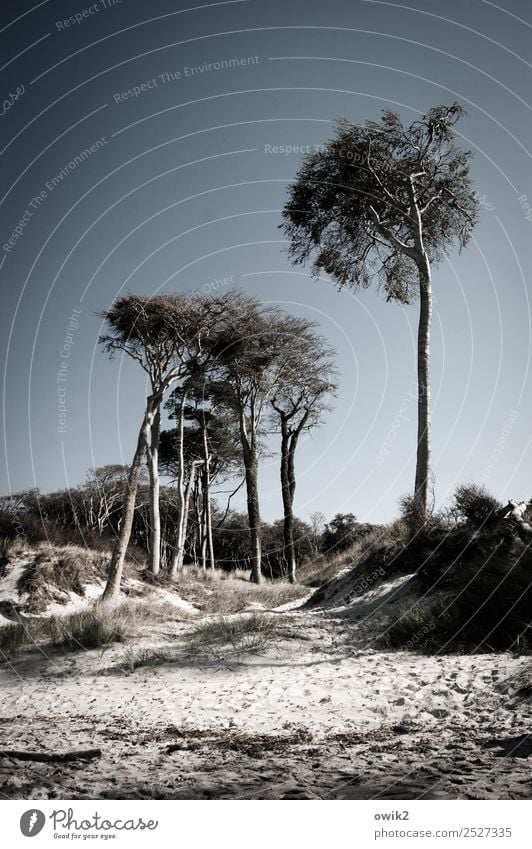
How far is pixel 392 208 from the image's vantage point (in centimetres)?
1217

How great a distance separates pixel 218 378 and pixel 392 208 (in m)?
7.00

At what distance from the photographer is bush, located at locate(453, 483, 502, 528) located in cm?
902

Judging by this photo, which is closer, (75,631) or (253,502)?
(75,631)

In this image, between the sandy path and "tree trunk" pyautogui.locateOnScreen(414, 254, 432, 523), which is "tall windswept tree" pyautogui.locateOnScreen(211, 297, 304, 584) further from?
the sandy path

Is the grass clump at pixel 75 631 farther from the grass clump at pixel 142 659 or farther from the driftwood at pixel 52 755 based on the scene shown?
the driftwood at pixel 52 755

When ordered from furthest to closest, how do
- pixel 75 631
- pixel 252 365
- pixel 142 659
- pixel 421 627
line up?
1. pixel 252 365
2. pixel 75 631
3. pixel 421 627
4. pixel 142 659

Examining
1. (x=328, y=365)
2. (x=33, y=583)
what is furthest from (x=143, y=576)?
(x=328, y=365)

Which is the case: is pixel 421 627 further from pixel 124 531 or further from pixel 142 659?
pixel 124 531

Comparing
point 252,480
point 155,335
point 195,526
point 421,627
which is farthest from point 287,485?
point 195,526

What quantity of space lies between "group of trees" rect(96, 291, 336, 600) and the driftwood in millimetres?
7807

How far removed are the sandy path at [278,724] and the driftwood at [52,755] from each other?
0.10 meters

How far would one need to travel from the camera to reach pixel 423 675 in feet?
16.6

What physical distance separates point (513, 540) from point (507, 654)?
9.97 ft
